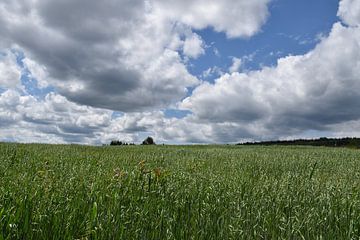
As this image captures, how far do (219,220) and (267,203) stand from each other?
1196mm

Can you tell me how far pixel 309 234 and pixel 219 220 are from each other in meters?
1.06

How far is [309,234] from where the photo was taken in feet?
13.4

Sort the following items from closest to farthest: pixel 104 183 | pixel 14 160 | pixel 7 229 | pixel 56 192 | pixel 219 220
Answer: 1. pixel 7 229
2. pixel 219 220
3. pixel 56 192
4. pixel 104 183
5. pixel 14 160

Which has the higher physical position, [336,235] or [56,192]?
[56,192]

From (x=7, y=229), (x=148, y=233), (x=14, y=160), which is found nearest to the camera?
(x=7, y=229)

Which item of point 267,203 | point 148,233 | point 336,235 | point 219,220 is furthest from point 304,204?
point 148,233

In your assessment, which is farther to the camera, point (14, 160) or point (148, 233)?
point (14, 160)

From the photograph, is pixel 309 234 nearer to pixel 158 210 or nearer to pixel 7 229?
pixel 158 210

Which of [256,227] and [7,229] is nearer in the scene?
[7,229]

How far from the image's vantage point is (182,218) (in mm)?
4348

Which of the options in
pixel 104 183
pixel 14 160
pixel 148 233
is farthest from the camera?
pixel 14 160

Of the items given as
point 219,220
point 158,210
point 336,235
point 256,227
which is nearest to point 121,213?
point 158,210

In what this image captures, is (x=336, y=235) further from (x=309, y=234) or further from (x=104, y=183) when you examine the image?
(x=104, y=183)

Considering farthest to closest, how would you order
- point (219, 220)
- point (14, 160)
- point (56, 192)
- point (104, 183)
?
point (14, 160) → point (104, 183) → point (56, 192) → point (219, 220)
